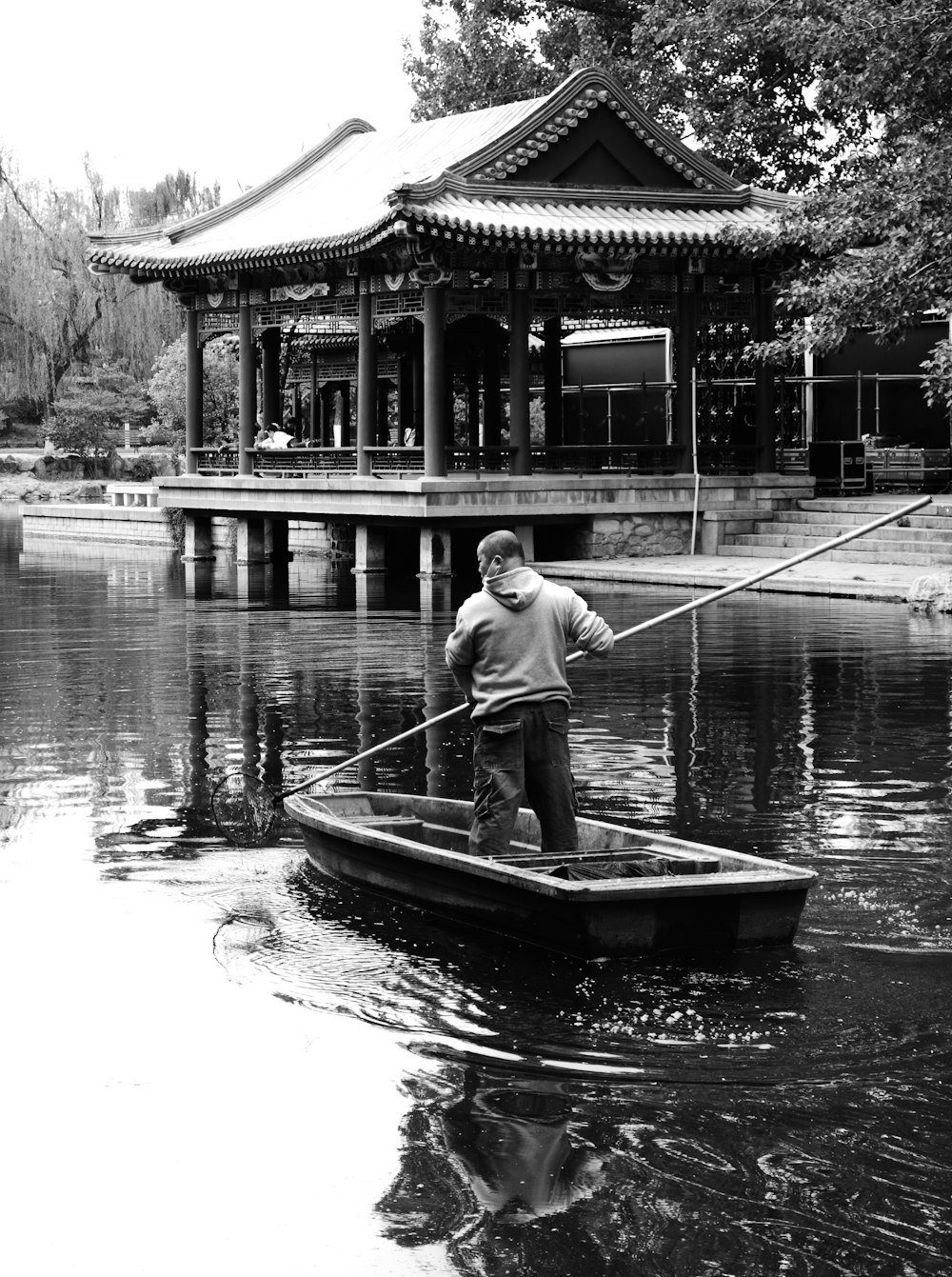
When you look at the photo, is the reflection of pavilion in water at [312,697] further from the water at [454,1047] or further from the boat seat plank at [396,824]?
the boat seat plank at [396,824]

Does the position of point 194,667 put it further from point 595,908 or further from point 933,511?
point 933,511

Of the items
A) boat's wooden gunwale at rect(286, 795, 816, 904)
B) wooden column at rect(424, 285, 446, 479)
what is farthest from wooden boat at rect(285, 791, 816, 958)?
wooden column at rect(424, 285, 446, 479)

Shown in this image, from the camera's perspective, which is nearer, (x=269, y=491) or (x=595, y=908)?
(x=595, y=908)

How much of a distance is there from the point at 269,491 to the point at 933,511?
10.2m

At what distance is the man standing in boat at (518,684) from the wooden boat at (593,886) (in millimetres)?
267

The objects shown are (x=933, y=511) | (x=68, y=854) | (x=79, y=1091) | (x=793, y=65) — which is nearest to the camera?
(x=79, y=1091)

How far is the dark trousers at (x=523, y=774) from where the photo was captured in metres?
7.64

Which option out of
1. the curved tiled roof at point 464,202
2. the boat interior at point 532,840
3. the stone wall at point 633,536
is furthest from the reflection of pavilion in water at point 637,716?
the curved tiled roof at point 464,202

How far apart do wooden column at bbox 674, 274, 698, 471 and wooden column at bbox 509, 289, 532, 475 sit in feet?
7.94

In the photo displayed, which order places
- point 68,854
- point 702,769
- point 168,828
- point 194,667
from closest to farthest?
1. point 68,854
2. point 168,828
3. point 702,769
4. point 194,667

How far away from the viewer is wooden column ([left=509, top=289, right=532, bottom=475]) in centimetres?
2559

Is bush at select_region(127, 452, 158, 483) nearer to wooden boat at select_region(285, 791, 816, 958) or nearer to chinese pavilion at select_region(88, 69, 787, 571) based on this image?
chinese pavilion at select_region(88, 69, 787, 571)

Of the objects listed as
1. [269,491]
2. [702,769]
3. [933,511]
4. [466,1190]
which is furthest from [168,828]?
[269,491]

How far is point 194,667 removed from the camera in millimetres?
16516
